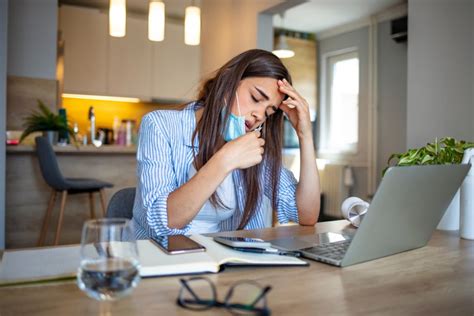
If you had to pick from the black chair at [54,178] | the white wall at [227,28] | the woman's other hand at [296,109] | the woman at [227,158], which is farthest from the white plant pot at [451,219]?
the white wall at [227,28]

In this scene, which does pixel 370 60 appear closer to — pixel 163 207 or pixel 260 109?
pixel 260 109

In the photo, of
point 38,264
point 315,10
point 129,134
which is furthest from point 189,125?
point 315,10

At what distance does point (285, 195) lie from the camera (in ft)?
5.13

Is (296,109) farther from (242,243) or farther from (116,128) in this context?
(116,128)

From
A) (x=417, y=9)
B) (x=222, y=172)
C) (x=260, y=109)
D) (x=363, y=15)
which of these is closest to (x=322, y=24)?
(x=363, y=15)

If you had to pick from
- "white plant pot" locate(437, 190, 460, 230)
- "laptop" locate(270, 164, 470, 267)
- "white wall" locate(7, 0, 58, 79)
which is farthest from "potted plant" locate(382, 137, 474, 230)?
"white wall" locate(7, 0, 58, 79)

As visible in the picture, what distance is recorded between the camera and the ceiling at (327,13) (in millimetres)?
4777

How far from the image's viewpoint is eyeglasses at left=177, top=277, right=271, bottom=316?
55 cm

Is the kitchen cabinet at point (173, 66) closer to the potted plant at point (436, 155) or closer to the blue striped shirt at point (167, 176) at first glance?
the blue striped shirt at point (167, 176)

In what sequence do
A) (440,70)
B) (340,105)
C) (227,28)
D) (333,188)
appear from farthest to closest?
(340,105)
(333,188)
(227,28)
(440,70)

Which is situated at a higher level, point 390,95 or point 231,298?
point 390,95

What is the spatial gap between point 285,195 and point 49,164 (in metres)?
2.04

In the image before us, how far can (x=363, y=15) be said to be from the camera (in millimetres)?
5207

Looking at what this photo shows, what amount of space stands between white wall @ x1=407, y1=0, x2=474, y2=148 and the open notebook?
1646mm
